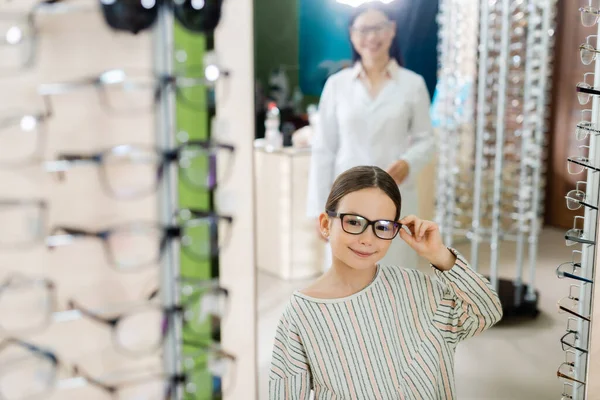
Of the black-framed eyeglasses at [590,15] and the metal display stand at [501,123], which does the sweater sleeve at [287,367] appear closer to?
the black-framed eyeglasses at [590,15]

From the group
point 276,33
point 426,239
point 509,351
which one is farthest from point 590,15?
point 509,351

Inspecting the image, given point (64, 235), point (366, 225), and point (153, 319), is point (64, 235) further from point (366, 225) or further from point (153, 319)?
point (366, 225)

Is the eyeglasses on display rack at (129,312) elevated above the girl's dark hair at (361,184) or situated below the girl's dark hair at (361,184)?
below

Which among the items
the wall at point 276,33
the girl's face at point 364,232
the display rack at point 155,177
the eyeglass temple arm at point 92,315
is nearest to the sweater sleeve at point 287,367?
the girl's face at point 364,232

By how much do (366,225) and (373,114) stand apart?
75 centimetres

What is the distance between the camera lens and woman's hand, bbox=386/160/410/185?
180 centimetres

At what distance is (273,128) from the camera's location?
212cm

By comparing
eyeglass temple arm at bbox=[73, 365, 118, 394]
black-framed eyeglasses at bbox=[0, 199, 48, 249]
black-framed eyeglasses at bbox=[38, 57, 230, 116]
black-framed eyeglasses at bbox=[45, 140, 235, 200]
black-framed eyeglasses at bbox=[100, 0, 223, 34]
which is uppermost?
black-framed eyeglasses at bbox=[100, 0, 223, 34]

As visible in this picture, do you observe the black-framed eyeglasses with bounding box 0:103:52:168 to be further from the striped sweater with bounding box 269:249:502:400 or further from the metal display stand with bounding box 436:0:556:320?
the metal display stand with bounding box 436:0:556:320

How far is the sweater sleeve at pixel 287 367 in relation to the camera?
116cm

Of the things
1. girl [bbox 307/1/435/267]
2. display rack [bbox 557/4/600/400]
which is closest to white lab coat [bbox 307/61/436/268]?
girl [bbox 307/1/435/267]

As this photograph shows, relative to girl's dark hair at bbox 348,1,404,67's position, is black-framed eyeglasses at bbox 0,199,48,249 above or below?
below

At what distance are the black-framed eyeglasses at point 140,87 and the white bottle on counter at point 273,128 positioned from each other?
4.18 feet

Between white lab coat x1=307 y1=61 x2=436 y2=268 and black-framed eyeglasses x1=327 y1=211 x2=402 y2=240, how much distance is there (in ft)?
2.16
